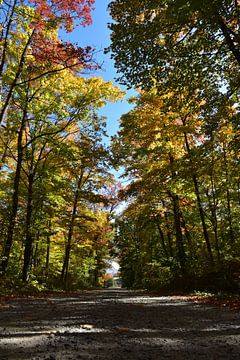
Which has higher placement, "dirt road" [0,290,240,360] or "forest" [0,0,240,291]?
"forest" [0,0,240,291]

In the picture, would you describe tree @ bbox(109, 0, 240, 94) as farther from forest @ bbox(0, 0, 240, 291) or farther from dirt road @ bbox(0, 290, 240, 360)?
dirt road @ bbox(0, 290, 240, 360)

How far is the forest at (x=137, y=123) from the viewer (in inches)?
383

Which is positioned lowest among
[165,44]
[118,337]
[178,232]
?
[118,337]

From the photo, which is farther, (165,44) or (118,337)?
(165,44)

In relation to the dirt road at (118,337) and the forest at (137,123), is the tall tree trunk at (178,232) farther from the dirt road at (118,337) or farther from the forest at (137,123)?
the dirt road at (118,337)

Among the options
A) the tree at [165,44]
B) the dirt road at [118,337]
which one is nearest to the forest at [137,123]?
the tree at [165,44]

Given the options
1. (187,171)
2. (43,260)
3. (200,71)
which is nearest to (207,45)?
(200,71)

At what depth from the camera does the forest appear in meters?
9.73

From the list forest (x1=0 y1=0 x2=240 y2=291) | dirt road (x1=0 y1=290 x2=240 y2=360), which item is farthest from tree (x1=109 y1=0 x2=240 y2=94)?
dirt road (x1=0 y1=290 x2=240 y2=360)

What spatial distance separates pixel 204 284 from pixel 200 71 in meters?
9.18

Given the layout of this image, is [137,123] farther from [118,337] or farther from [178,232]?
[118,337]

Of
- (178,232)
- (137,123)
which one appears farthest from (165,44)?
(178,232)

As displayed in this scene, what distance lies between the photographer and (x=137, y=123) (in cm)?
1634

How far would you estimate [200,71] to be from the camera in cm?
1031
